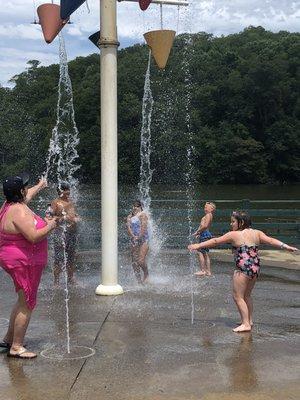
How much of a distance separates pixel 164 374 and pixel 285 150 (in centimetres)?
7335

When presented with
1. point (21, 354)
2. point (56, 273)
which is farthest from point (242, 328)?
point (56, 273)

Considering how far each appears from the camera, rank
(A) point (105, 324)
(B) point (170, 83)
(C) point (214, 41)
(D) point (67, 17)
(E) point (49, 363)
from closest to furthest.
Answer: (E) point (49, 363) < (A) point (105, 324) < (D) point (67, 17) < (B) point (170, 83) < (C) point (214, 41)

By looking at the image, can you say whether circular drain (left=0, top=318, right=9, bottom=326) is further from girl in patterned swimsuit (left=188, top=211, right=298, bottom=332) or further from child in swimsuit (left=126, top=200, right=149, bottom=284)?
child in swimsuit (left=126, top=200, right=149, bottom=284)

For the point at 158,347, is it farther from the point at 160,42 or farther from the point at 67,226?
the point at 160,42

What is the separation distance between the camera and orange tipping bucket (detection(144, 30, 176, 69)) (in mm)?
8834

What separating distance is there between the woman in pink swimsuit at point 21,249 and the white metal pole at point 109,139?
2.79 m

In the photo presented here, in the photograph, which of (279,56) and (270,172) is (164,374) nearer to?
(270,172)

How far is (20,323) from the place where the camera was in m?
5.45

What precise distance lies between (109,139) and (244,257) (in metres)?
2.75

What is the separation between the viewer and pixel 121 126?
7044 cm

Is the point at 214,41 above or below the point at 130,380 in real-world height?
above

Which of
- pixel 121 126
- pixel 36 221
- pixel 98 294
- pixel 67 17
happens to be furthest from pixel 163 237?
pixel 121 126

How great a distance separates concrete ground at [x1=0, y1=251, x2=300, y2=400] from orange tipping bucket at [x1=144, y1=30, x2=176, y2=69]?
3454 mm

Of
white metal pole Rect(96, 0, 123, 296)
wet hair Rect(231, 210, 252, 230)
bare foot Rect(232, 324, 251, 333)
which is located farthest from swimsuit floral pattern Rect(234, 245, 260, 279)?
white metal pole Rect(96, 0, 123, 296)
